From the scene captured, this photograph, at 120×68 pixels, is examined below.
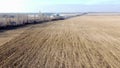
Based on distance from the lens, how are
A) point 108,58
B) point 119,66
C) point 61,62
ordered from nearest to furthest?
1. point 119,66
2. point 61,62
3. point 108,58

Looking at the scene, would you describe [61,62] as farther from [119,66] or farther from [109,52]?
[109,52]

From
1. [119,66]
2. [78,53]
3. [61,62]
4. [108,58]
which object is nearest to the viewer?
[119,66]

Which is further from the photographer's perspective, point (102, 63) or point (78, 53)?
point (78, 53)

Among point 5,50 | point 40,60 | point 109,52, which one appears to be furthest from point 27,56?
point 109,52

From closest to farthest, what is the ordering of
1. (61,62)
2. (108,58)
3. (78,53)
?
(61,62) → (108,58) → (78,53)

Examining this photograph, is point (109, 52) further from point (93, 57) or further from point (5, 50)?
point (5, 50)

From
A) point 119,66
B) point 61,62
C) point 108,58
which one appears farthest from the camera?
point 108,58

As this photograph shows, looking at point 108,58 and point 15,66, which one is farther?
point 108,58

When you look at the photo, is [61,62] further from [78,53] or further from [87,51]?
[87,51]

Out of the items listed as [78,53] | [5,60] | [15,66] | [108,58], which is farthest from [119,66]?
[5,60]
